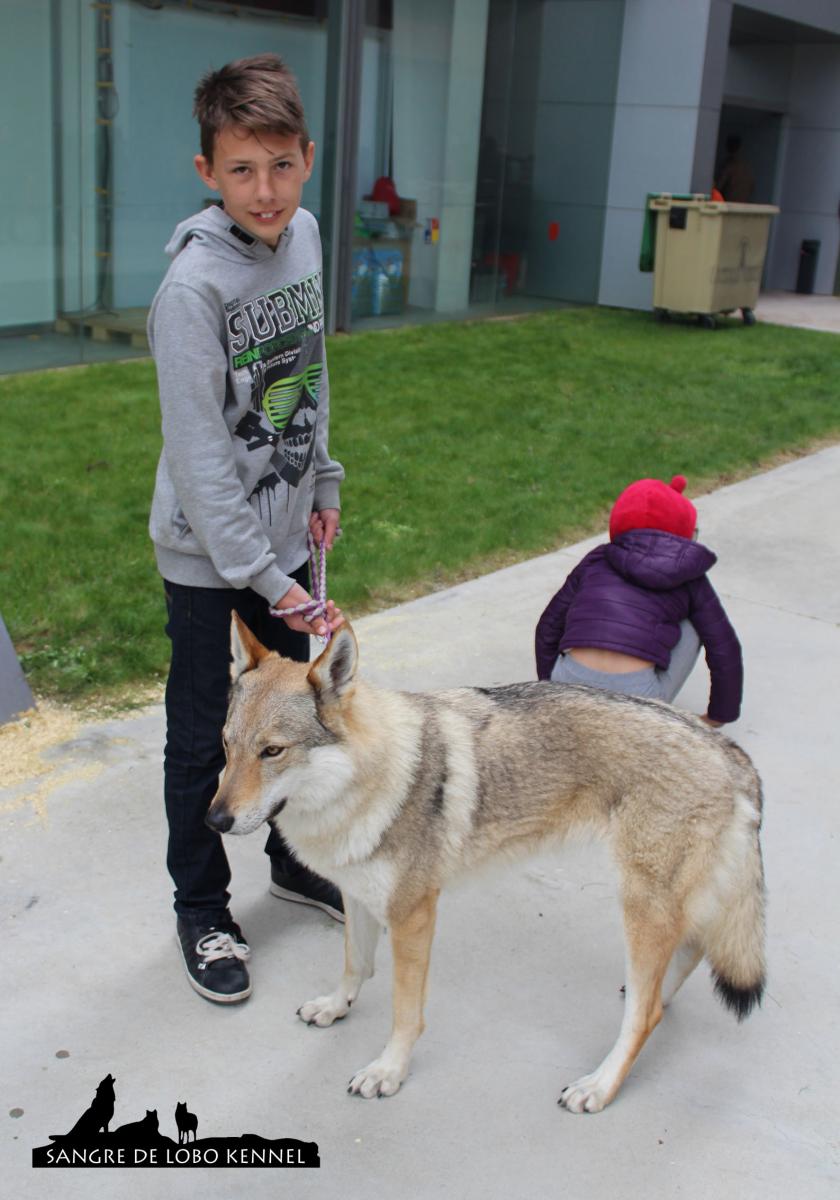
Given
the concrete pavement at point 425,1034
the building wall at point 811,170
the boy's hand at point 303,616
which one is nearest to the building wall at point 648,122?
the building wall at point 811,170

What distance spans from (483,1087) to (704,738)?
1.03 meters

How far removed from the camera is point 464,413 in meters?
9.38

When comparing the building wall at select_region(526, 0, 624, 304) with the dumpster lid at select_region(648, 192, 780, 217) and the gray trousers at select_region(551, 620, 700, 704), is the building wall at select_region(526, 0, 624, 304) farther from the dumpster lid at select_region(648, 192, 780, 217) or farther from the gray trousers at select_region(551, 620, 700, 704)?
the gray trousers at select_region(551, 620, 700, 704)

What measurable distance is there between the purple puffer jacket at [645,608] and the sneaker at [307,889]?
1227mm

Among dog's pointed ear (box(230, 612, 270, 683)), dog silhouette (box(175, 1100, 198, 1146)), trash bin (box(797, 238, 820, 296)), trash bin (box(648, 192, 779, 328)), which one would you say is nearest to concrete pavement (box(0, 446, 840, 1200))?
dog silhouette (box(175, 1100, 198, 1146))

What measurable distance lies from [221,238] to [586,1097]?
7.45 feet

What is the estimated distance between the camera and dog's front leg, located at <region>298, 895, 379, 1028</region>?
3.12 m

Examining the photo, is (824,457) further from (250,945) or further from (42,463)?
(250,945)

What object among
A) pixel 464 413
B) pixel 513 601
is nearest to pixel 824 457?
pixel 464 413

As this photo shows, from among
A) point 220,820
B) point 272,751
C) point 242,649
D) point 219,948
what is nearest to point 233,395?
point 242,649

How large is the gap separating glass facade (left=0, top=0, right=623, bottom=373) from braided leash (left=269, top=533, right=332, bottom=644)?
24.5ft

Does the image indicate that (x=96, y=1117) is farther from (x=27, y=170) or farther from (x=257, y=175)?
(x=27, y=170)

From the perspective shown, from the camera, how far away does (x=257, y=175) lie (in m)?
2.83

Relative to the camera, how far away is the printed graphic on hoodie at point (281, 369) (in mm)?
2920
